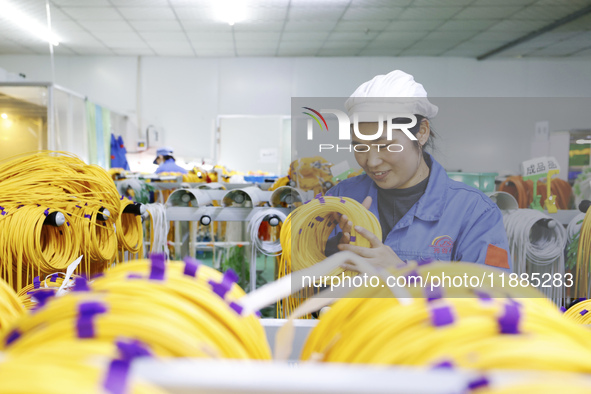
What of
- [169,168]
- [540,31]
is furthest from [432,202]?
[540,31]

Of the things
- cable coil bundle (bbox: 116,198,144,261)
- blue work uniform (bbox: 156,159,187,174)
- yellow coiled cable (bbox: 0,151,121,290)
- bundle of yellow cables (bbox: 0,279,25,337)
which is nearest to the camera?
bundle of yellow cables (bbox: 0,279,25,337)

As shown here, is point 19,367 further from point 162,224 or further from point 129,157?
point 129,157

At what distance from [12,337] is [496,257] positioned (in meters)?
1.45

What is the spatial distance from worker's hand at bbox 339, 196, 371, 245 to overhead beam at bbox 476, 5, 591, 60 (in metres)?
7.25

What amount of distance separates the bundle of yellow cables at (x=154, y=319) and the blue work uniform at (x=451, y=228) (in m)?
0.94

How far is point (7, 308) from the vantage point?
0.69 m

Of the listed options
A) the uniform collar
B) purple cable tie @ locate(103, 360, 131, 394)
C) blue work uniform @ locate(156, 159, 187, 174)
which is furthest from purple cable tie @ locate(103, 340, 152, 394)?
blue work uniform @ locate(156, 159, 187, 174)

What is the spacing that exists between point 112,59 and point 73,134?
3.97 meters

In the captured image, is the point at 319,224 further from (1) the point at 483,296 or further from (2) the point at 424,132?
(1) the point at 483,296

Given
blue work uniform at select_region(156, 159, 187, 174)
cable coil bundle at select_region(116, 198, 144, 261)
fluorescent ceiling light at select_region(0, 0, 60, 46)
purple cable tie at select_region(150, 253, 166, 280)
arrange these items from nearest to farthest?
1. purple cable tie at select_region(150, 253, 166, 280)
2. cable coil bundle at select_region(116, 198, 144, 261)
3. fluorescent ceiling light at select_region(0, 0, 60, 46)
4. blue work uniform at select_region(156, 159, 187, 174)

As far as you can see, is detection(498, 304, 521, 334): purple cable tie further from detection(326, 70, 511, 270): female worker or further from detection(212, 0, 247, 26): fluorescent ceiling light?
detection(212, 0, 247, 26): fluorescent ceiling light

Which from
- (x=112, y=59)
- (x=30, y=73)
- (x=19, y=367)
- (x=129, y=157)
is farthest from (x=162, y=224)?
(x=30, y=73)

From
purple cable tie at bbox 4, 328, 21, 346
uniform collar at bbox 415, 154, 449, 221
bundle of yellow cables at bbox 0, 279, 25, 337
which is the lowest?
bundle of yellow cables at bbox 0, 279, 25, 337

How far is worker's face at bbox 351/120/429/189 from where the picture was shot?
139cm
